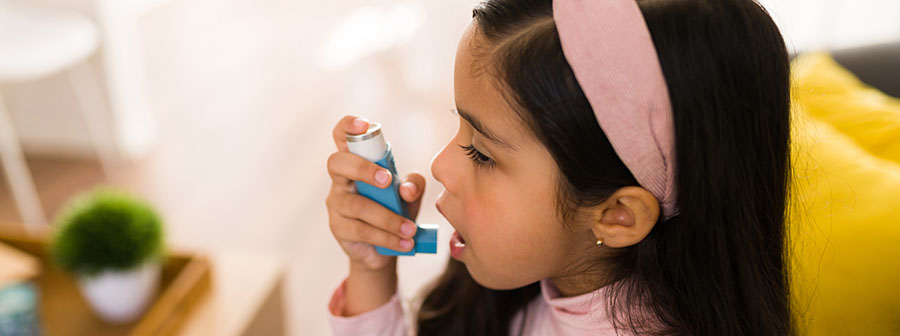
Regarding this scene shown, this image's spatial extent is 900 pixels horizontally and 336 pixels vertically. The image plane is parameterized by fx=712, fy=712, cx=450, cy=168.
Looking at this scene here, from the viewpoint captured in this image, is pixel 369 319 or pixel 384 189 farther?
pixel 369 319

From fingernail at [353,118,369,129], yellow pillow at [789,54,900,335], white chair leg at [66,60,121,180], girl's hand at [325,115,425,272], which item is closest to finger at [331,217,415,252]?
girl's hand at [325,115,425,272]

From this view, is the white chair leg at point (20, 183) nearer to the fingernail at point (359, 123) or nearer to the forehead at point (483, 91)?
the fingernail at point (359, 123)

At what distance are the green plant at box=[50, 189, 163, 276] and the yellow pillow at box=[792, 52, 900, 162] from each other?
0.97m

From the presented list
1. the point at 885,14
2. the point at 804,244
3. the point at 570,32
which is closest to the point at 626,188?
the point at 570,32

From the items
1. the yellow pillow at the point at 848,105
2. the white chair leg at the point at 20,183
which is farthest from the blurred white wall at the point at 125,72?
the yellow pillow at the point at 848,105

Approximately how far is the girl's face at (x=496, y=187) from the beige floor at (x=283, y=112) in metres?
1.13

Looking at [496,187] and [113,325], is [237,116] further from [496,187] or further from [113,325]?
[496,187]

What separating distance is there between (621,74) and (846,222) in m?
0.36

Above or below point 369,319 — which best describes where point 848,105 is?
above

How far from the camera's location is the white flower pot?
3.77ft

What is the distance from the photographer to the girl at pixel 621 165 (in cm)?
58

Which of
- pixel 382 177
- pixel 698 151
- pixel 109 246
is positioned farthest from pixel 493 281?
pixel 109 246

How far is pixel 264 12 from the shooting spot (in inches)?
143

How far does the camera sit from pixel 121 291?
1.16 m
